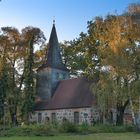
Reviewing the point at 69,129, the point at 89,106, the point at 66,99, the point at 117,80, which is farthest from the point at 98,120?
the point at 69,129

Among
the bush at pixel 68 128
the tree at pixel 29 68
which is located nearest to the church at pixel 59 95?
the tree at pixel 29 68

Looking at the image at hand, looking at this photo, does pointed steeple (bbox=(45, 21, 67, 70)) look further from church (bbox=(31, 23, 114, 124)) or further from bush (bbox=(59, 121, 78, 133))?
bush (bbox=(59, 121, 78, 133))

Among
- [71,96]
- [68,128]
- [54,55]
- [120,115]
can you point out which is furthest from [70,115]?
[68,128]

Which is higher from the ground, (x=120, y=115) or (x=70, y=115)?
(x=70, y=115)

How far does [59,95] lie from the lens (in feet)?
155

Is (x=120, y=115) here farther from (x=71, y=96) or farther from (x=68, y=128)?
(x=68, y=128)

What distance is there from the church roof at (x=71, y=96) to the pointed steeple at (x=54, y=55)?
2.70 meters

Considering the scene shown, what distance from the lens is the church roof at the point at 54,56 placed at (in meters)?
50.5

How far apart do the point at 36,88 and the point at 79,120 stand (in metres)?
11.2

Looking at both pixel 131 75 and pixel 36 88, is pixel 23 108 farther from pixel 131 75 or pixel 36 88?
pixel 131 75

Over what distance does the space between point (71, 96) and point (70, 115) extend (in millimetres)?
2811

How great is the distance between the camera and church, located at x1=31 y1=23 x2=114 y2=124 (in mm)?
41094

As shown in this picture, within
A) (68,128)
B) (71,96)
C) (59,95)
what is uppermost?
(59,95)

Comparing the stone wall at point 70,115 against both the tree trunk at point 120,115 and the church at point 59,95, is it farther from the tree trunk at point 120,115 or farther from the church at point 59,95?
the tree trunk at point 120,115
